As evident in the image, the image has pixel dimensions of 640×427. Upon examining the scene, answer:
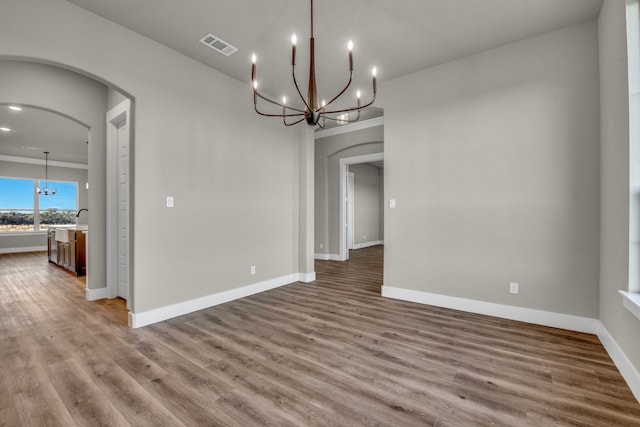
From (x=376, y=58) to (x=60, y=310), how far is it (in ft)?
15.9

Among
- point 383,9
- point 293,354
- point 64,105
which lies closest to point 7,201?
point 64,105

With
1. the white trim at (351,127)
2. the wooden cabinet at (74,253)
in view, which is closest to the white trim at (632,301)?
the white trim at (351,127)

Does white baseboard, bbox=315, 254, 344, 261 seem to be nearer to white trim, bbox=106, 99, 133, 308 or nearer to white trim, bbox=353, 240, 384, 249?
white trim, bbox=353, 240, 384, 249

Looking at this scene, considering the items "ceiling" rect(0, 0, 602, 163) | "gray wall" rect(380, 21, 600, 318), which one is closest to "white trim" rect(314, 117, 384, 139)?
"gray wall" rect(380, 21, 600, 318)

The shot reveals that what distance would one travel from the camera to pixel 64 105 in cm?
366

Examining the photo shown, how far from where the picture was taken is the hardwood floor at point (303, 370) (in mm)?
1616

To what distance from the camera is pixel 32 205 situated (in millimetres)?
8992

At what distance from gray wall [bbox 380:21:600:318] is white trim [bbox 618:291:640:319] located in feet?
3.23

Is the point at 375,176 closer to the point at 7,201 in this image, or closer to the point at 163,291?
the point at 163,291

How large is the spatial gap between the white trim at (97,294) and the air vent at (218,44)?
11.6 ft

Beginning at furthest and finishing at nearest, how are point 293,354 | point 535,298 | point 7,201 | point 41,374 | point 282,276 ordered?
point 7,201 → point 282,276 → point 535,298 → point 293,354 → point 41,374

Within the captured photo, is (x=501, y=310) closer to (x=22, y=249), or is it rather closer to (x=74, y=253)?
(x=74, y=253)

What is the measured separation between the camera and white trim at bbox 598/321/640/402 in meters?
1.79

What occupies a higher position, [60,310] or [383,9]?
[383,9]
